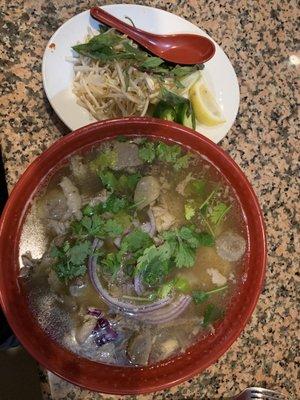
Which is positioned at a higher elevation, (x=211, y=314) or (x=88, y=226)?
(x=88, y=226)

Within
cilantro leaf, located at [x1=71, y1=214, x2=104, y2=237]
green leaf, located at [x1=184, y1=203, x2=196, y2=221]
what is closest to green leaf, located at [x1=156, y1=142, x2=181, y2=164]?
green leaf, located at [x1=184, y1=203, x2=196, y2=221]

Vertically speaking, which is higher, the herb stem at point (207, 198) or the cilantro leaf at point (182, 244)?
the herb stem at point (207, 198)

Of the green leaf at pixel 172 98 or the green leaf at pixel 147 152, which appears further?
the green leaf at pixel 172 98

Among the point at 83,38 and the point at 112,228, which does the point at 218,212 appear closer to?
the point at 112,228

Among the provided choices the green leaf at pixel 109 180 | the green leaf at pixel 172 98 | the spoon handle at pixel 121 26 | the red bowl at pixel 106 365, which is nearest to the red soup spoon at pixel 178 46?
the spoon handle at pixel 121 26

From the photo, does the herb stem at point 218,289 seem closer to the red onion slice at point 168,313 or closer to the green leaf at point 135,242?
the red onion slice at point 168,313

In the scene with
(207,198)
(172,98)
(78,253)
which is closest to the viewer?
(78,253)

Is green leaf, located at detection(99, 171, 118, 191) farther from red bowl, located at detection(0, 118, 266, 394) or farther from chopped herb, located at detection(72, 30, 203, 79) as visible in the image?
chopped herb, located at detection(72, 30, 203, 79)

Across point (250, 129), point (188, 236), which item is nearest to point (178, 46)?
point (250, 129)
